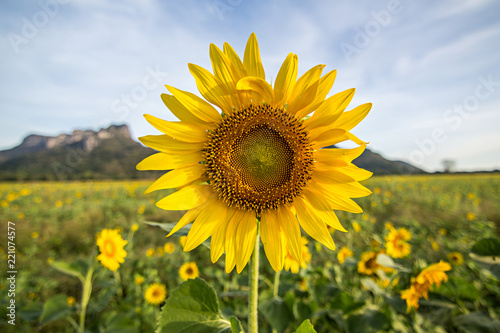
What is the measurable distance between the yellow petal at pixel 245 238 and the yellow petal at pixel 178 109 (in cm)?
57

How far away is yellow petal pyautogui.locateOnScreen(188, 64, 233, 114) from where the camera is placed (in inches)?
43.6

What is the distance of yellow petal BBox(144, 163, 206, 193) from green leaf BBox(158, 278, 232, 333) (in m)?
0.51

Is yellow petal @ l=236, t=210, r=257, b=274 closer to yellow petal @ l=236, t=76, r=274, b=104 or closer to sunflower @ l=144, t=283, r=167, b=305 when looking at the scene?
yellow petal @ l=236, t=76, r=274, b=104

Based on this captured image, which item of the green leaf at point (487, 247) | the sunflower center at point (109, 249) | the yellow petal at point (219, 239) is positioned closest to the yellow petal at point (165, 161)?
the yellow petal at point (219, 239)

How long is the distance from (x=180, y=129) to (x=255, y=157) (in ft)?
1.37

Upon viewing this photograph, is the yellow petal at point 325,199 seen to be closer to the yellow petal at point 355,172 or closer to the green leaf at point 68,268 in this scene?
the yellow petal at point 355,172

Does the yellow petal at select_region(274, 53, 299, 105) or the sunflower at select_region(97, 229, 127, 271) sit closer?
the yellow petal at select_region(274, 53, 299, 105)

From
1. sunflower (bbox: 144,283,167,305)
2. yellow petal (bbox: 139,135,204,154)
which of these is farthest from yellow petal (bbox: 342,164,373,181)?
sunflower (bbox: 144,283,167,305)

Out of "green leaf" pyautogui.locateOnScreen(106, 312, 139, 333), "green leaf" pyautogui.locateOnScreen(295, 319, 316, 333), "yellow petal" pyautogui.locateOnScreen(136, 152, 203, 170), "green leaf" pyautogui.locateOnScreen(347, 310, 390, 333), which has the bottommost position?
"green leaf" pyautogui.locateOnScreen(106, 312, 139, 333)

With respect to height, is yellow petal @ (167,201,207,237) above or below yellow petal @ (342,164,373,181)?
below

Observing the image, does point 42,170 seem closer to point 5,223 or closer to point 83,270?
point 5,223

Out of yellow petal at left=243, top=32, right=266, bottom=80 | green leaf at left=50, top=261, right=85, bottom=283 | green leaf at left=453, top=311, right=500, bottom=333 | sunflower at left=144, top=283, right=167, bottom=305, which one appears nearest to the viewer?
yellow petal at left=243, top=32, right=266, bottom=80

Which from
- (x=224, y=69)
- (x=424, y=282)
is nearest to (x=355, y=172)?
(x=224, y=69)

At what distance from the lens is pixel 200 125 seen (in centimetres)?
122
